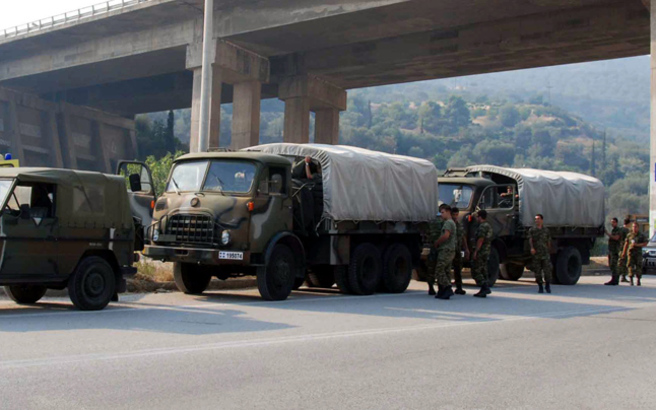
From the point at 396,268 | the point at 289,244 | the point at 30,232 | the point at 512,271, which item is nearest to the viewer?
the point at 30,232

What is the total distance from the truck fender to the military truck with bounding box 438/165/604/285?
521 centimetres

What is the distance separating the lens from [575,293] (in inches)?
712

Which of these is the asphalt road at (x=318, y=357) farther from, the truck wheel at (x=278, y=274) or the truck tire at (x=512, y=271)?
the truck tire at (x=512, y=271)

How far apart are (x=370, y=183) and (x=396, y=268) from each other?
1.91 metres

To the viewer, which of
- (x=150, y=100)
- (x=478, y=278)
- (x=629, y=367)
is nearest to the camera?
(x=629, y=367)

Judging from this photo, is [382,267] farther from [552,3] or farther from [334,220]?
[552,3]

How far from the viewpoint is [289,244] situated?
14094 millimetres

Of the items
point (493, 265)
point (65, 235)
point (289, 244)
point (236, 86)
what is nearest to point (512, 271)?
point (493, 265)

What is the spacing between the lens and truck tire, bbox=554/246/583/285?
69.3ft

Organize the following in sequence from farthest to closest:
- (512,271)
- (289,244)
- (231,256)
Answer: (512,271), (289,244), (231,256)

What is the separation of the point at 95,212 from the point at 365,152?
21.0ft

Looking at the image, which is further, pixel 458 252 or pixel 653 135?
pixel 653 135

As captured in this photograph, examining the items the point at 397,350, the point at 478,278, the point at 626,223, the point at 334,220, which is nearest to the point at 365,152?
the point at 334,220

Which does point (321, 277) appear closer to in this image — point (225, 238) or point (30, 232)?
point (225, 238)
